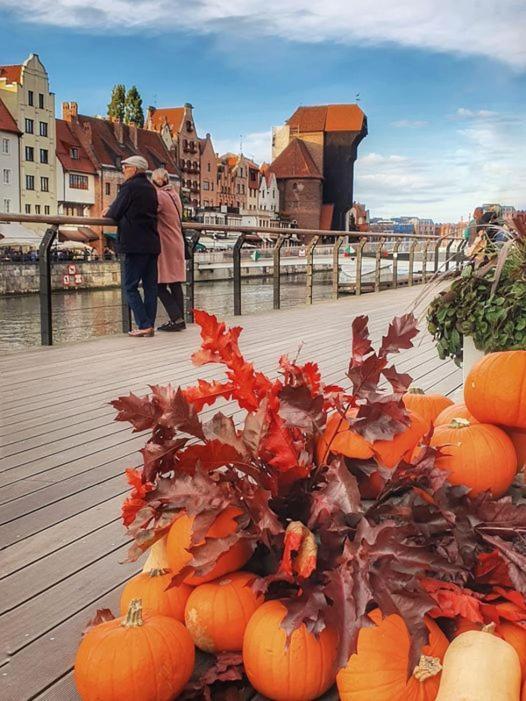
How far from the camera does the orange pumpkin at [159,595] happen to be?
162 cm

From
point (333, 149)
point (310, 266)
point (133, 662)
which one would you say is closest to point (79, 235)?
point (333, 149)

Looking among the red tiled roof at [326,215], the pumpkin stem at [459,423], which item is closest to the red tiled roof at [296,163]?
the red tiled roof at [326,215]

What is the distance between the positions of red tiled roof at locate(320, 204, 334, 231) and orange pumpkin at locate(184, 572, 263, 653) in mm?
81123

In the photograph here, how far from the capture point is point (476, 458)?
69.7 inches

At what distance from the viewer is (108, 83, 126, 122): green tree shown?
7471cm

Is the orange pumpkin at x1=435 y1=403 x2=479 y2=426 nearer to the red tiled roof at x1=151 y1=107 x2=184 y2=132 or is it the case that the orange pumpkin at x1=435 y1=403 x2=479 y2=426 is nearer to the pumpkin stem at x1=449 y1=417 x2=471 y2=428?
Result: the pumpkin stem at x1=449 y1=417 x2=471 y2=428

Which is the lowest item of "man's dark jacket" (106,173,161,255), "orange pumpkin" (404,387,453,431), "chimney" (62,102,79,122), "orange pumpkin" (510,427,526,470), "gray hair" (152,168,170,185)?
"orange pumpkin" (510,427,526,470)

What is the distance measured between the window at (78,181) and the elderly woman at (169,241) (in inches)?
2331

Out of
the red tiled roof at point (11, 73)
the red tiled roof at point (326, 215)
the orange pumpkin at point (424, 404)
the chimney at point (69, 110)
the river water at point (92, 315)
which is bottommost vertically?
the river water at point (92, 315)

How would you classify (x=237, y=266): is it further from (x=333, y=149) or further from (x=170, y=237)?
(x=333, y=149)

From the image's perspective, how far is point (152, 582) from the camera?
166 centimetres

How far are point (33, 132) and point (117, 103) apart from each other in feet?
52.3

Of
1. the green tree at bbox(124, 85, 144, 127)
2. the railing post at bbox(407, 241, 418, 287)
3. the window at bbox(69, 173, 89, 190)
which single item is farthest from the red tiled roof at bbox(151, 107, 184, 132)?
the railing post at bbox(407, 241, 418, 287)

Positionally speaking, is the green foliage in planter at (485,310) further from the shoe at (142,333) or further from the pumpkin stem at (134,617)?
the shoe at (142,333)
